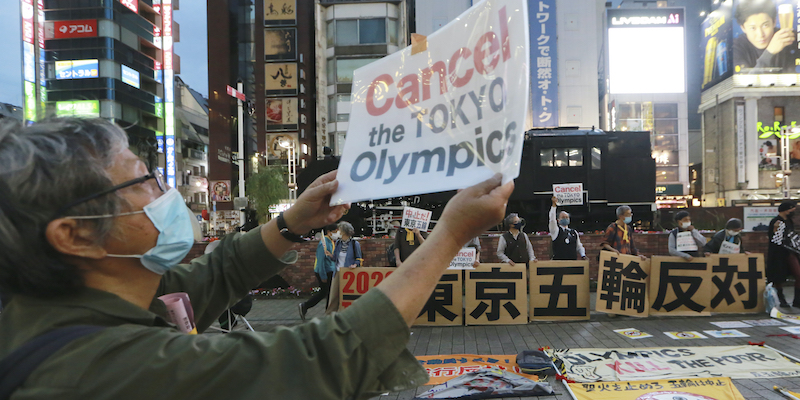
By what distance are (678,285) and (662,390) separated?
4064 mm

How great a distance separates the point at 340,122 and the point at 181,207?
97.9 ft

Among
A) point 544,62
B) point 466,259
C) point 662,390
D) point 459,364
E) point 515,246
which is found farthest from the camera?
point 544,62

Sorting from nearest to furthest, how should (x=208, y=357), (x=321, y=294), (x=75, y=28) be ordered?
(x=208, y=357)
(x=321, y=294)
(x=75, y=28)

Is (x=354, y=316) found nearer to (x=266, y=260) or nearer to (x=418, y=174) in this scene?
(x=418, y=174)

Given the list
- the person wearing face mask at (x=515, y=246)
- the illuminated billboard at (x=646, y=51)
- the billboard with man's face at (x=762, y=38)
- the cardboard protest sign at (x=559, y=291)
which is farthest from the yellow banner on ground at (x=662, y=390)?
the billboard with man's face at (x=762, y=38)

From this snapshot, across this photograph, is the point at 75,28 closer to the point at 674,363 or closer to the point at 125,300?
the point at 125,300

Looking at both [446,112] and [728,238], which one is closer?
[446,112]

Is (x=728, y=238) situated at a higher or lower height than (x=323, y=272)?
higher

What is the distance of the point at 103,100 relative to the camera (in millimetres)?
36562

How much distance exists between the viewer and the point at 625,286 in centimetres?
731

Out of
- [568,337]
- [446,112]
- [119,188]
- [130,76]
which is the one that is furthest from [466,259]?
[130,76]

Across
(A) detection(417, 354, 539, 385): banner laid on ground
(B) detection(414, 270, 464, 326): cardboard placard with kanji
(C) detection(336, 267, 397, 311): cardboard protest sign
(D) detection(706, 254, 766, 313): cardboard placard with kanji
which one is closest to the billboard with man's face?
(D) detection(706, 254, 766, 313): cardboard placard with kanji

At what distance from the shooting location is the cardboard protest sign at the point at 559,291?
725cm

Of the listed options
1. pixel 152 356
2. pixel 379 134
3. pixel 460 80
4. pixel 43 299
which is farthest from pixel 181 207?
pixel 460 80
